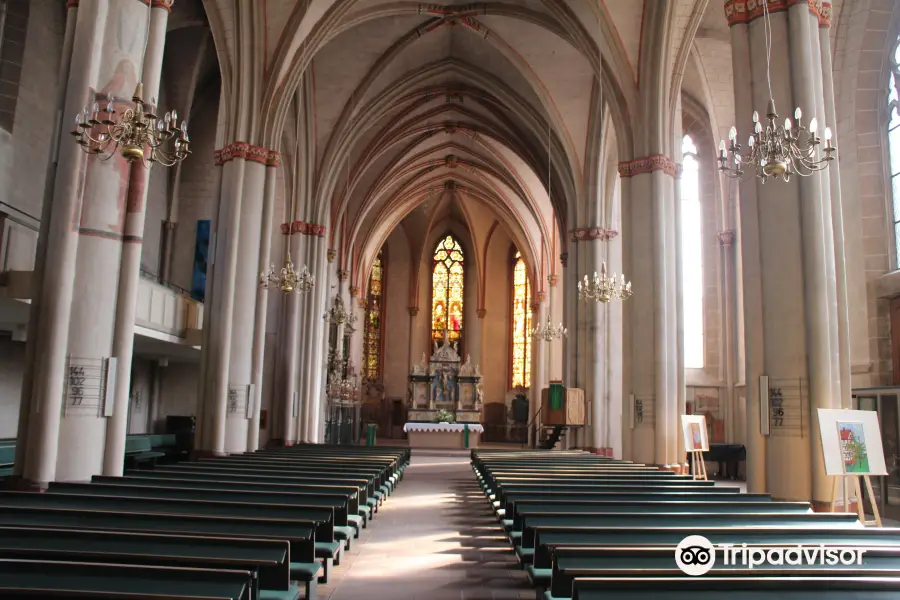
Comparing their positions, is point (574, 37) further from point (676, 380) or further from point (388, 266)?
point (388, 266)

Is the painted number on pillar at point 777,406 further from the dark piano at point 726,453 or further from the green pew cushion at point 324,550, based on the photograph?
the dark piano at point 726,453

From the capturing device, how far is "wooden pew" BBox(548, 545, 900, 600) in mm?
4027

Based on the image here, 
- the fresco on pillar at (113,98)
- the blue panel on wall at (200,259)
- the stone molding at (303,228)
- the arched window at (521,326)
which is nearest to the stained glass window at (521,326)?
the arched window at (521,326)

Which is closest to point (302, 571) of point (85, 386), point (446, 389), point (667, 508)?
point (667, 508)

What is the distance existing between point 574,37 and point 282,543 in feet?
52.8

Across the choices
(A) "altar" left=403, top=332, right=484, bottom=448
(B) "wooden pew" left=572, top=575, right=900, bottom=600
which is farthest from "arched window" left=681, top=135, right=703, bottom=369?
(B) "wooden pew" left=572, top=575, right=900, bottom=600

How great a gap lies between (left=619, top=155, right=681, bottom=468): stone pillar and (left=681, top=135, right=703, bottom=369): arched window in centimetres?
592

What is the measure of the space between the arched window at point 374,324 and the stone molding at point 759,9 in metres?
30.4

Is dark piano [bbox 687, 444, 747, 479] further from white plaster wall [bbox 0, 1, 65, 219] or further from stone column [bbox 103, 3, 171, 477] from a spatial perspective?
white plaster wall [bbox 0, 1, 65, 219]

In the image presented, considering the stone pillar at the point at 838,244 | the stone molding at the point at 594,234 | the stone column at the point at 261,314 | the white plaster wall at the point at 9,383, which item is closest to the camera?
the stone pillar at the point at 838,244

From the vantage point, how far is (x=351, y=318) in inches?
1050

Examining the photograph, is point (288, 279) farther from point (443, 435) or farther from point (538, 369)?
point (538, 369)

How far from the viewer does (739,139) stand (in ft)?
37.8

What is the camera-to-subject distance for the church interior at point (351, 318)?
17.6 feet
